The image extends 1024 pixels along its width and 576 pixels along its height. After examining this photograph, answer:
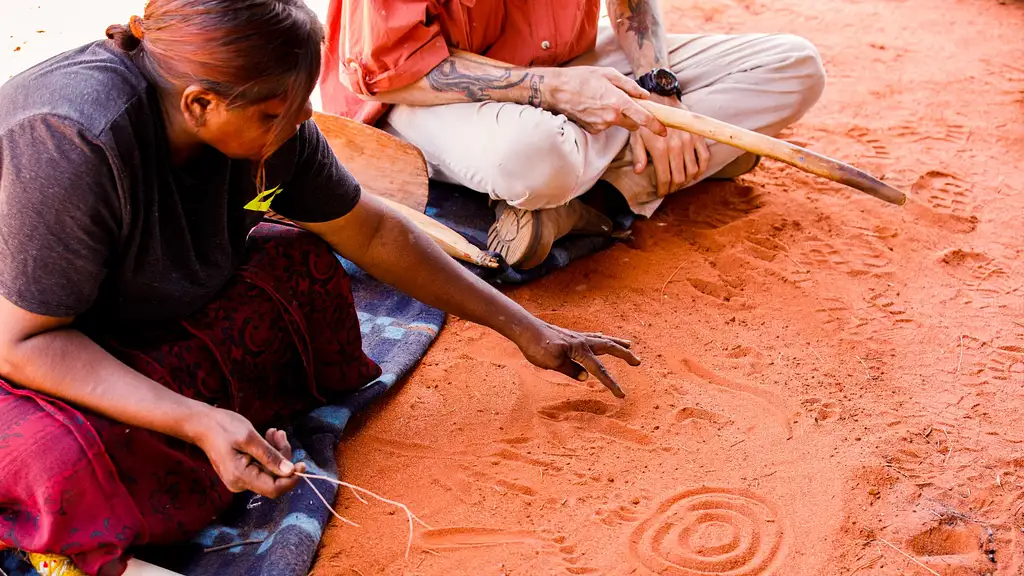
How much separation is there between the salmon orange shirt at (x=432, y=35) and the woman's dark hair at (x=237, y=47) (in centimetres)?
103

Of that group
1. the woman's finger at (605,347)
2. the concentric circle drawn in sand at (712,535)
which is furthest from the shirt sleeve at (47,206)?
the concentric circle drawn in sand at (712,535)

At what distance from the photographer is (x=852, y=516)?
198 centimetres

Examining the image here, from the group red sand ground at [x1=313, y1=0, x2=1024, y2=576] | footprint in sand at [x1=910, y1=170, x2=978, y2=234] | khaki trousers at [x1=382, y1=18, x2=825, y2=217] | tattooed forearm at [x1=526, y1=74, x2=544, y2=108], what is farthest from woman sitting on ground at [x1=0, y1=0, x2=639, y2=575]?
footprint in sand at [x1=910, y1=170, x2=978, y2=234]

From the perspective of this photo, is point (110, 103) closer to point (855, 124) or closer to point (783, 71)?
point (783, 71)

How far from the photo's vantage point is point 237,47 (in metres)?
1.52

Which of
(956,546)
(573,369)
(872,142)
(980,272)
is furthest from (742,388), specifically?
(872,142)

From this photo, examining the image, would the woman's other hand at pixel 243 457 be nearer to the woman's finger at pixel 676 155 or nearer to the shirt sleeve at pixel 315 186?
the shirt sleeve at pixel 315 186

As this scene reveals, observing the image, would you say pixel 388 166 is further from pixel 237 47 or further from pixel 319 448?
pixel 237 47

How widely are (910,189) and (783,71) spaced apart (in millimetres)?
653

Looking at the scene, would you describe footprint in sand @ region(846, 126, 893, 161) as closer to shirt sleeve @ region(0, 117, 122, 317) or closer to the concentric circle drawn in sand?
the concentric circle drawn in sand

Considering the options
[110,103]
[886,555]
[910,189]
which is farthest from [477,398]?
A: [910,189]

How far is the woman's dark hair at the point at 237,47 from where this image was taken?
152 cm

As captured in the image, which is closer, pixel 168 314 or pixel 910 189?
pixel 168 314

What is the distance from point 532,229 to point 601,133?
0.39 m
